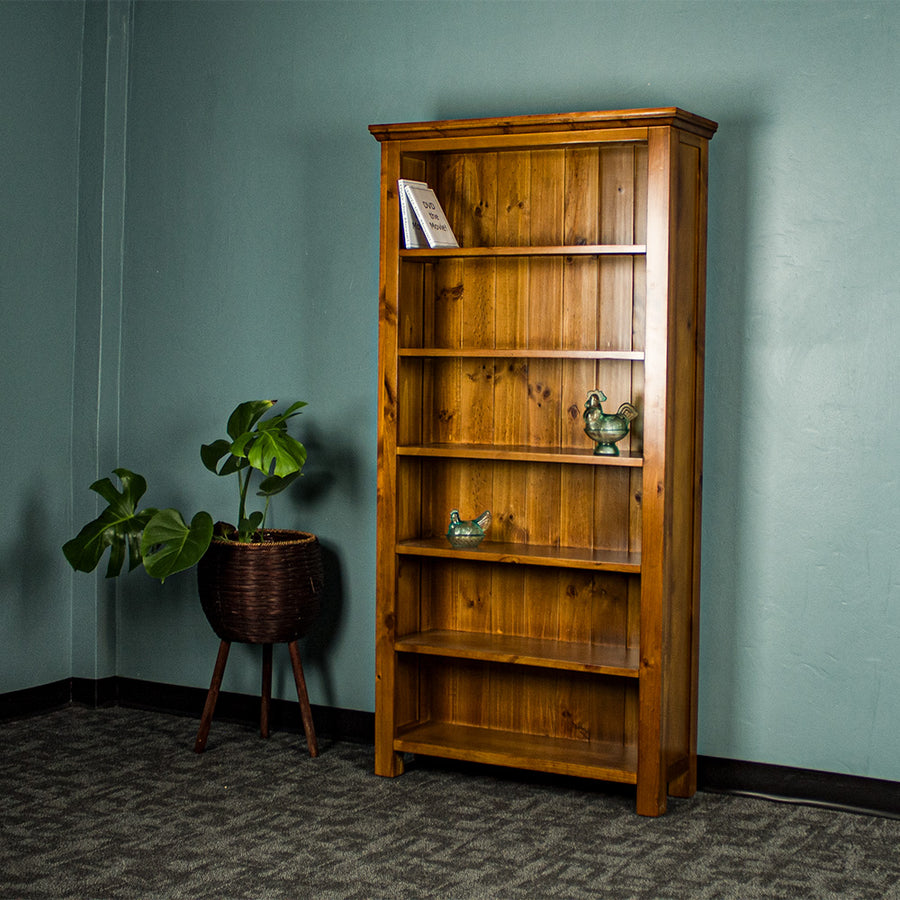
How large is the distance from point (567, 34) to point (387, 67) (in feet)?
2.24

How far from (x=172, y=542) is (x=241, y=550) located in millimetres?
246

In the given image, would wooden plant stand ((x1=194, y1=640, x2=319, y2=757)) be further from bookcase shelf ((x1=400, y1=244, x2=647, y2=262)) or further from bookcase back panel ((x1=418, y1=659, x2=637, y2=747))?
bookcase shelf ((x1=400, y1=244, x2=647, y2=262))

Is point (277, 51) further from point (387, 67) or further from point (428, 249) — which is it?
point (428, 249)

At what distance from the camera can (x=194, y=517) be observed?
3871 mm

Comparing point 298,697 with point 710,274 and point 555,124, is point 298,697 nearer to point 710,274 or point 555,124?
point 710,274

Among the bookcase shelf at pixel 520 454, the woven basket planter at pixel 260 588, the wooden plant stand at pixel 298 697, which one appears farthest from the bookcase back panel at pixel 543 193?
the wooden plant stand at pixel 298 697

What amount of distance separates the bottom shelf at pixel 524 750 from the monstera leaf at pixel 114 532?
3.80 ft

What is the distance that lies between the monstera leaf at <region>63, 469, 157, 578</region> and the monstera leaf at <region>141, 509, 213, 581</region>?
0.55 ft

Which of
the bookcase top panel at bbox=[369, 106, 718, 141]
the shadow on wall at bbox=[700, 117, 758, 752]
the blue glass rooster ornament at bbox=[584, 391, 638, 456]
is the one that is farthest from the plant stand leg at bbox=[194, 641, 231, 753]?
the bookcase top panel at bbox=[369, 106, 718, 141]

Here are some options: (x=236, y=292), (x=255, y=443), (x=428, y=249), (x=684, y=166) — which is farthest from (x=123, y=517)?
(x=684, y=166)

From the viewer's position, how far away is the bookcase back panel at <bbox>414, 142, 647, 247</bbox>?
12.3ft

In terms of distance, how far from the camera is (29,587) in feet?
14.6

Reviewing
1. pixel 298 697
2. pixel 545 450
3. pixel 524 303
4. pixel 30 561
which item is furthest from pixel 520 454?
pixel 30 561

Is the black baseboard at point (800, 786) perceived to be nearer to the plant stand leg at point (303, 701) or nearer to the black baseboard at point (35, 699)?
the plant stand leg at point (303, 701)
